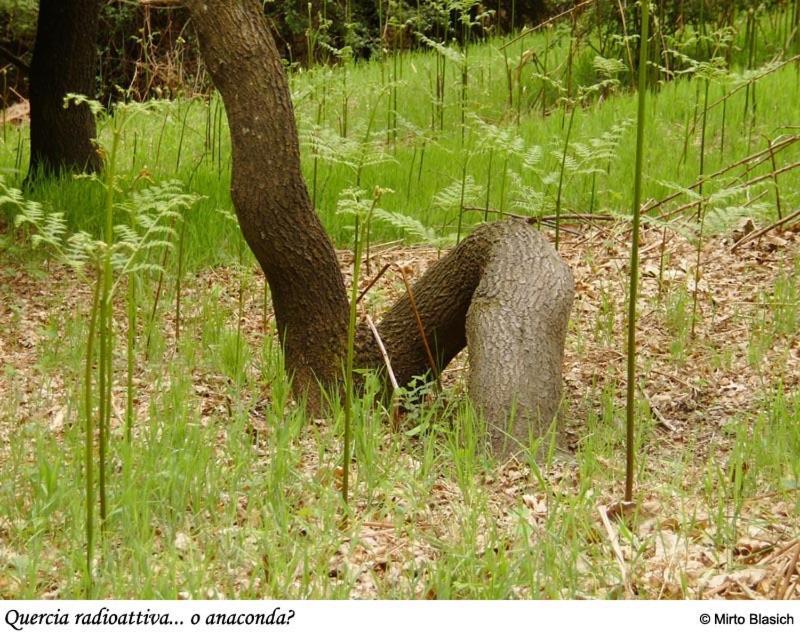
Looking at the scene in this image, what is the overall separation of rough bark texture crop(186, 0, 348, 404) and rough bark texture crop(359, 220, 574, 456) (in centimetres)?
27

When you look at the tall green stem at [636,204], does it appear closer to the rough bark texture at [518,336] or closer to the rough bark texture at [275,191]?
the rough bark texture at [518,336]

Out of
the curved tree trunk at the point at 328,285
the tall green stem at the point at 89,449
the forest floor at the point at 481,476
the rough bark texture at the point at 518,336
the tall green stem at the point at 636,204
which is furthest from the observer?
the curved tree trunk at the point at 328,285

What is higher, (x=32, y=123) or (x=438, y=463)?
(x=32, y=123)

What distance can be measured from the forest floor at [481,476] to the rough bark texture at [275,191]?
0.88 ft

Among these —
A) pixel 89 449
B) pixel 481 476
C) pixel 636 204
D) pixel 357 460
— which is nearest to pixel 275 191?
pixel 357 460

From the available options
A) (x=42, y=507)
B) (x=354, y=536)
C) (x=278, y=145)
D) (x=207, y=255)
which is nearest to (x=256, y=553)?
(x=354, y=536)

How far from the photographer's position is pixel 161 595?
9.11ft

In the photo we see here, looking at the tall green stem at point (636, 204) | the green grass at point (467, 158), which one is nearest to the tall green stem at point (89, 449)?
the tall green stem at point (636, 204)

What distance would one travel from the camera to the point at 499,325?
4371mm

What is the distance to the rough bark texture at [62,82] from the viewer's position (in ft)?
23.4

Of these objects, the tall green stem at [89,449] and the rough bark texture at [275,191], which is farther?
the rough bark texture at [275,191]

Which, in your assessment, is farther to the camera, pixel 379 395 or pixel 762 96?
pixel 762 96
